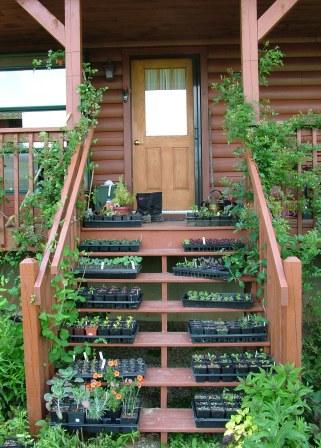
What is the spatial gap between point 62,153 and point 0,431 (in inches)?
96.5

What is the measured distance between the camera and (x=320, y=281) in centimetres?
523

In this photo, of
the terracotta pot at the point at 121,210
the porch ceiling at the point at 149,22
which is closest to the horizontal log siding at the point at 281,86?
the porch ceiling at the point at 149,22

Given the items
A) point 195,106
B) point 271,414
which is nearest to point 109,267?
point 271,414

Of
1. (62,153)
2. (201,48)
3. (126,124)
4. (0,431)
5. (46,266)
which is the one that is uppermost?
(201,48)

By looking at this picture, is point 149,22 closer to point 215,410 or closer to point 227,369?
point 227,369

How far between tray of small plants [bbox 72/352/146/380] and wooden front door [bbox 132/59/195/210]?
10.7 ft

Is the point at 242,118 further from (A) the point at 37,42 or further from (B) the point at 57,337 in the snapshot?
(A) the point at 37,42

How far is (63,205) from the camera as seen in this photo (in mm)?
4277

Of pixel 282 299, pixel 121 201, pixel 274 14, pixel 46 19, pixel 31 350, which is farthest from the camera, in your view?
pixel 121 201

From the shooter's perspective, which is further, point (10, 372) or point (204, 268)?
point (204, 268)

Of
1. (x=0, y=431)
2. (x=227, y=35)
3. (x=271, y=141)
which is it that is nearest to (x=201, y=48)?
(x=227, y=35)

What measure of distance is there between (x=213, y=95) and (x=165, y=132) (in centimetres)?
78

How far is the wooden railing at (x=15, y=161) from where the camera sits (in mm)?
4879

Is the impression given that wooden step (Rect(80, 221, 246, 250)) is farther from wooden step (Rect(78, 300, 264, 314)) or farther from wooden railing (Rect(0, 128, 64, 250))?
wooden step (Rect(78, 300, 264, 314))
